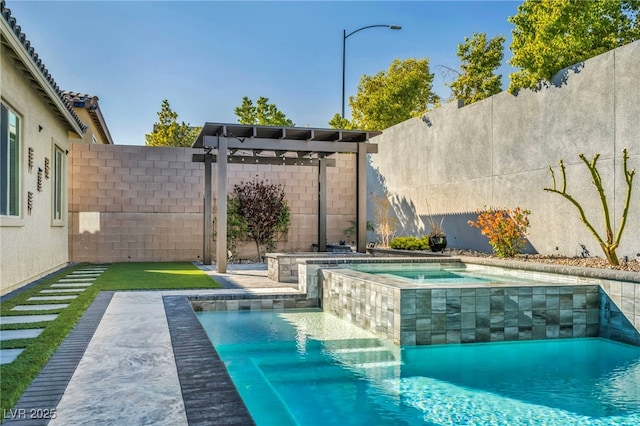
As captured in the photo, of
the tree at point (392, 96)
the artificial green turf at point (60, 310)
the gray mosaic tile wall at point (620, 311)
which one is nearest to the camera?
the artificial green turf at point (60, 310)

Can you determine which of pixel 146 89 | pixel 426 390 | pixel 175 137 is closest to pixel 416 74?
pixel 146 89

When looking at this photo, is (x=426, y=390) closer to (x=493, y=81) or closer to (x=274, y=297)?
(x=274, y=297)

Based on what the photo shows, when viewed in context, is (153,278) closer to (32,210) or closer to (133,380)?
(32,210)

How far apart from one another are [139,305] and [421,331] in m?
3.06

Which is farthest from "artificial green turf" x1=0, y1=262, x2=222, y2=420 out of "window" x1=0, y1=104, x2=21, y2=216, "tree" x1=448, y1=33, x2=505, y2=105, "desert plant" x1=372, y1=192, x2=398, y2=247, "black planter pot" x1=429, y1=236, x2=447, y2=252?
"tree" x1=448, y1=33, x2=505, y2=105

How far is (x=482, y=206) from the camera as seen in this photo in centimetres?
1127

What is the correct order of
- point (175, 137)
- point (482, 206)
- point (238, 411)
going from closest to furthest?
1. point (238, 411)
2. point (482, 206)
3. point (175, 137)

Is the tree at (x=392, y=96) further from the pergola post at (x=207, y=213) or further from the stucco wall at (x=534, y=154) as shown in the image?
the pergola post at (x=207, y=213)

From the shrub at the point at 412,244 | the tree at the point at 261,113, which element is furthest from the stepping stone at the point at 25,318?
the tree at the point at 261,113

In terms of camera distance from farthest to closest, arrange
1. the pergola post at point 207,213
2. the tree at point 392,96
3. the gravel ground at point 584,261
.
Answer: the tree at point 392,96
the pergola post at point 207,213
the gravel ground at point 584,261

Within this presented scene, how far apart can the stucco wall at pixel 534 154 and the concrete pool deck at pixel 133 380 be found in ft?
21.1

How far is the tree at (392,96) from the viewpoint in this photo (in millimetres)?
22922

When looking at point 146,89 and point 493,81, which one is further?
point 146,89

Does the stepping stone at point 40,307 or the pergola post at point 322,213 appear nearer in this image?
the stepping stone at point 40,307
